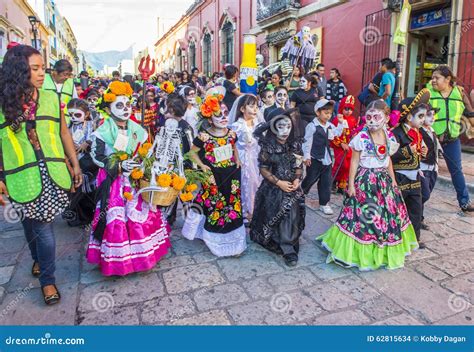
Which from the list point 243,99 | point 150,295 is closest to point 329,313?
point 150,295

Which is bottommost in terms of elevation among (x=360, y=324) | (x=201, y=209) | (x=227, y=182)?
(x=360, y=324)

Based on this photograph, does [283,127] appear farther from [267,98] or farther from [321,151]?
[267,98]

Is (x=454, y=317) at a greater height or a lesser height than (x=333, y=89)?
lesser

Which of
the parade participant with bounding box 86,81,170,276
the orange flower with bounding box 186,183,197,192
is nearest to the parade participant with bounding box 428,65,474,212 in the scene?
the orange flower with bounding box 186,183,197,192

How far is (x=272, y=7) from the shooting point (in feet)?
44.9

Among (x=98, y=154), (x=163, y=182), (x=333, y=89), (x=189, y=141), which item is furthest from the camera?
(x=333, y=89)

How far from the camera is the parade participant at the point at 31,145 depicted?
2.55m

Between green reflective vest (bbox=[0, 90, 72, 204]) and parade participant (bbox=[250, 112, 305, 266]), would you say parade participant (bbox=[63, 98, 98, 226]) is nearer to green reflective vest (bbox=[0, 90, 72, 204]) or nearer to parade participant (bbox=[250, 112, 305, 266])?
green reflective vest (bbox=[0, 90, 72, 204])

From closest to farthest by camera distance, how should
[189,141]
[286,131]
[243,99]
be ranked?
[286,131], [243,99], [189,141]

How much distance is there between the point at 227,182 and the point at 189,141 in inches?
55.1

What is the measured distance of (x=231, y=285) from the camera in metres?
3.14

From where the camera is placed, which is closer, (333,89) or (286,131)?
(286,131)

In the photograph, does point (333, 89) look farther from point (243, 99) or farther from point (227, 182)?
point (227, 182)

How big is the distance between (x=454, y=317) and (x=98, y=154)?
3063 mm
